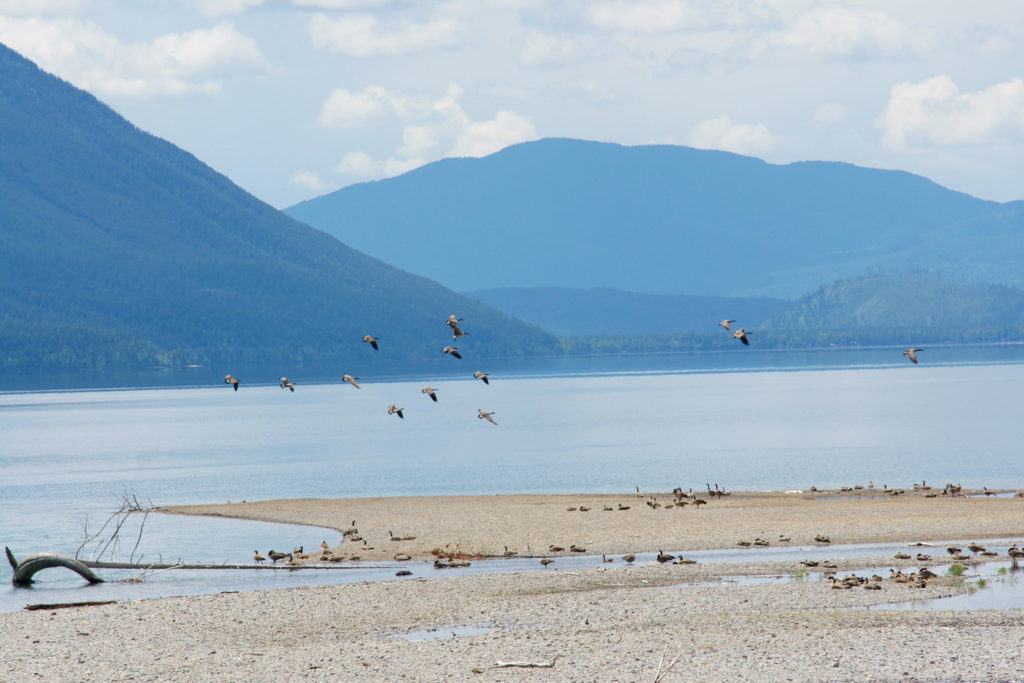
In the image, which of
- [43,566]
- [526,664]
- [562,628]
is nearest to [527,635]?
[562,628]

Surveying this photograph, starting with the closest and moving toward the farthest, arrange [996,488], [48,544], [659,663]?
1. [659,663]
2. [48,544]
3. [996,488]

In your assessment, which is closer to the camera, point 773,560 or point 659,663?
point 659,663

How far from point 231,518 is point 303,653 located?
28957mm

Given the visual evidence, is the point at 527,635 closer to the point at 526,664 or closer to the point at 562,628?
the point at 562,628

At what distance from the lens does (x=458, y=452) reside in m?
98.9

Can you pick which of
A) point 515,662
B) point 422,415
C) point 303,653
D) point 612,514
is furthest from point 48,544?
point 422,415

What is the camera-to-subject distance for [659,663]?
26.9m

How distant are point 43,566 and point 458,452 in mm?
59406

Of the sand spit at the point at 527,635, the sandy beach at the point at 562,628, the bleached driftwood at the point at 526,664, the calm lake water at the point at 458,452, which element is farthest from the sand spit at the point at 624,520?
the bleached driftwood at the point at 526,664

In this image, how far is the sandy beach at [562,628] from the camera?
26.7 metres

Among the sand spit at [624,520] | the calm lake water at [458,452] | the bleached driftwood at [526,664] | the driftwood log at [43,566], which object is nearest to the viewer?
the bleached driftwood at [526,664]

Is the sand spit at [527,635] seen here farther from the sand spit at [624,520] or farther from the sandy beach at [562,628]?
the sand spit at [624,520]

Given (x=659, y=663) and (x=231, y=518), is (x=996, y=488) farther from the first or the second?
(x=659, y=663)

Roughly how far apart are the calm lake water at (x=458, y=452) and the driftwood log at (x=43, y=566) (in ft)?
8.55
